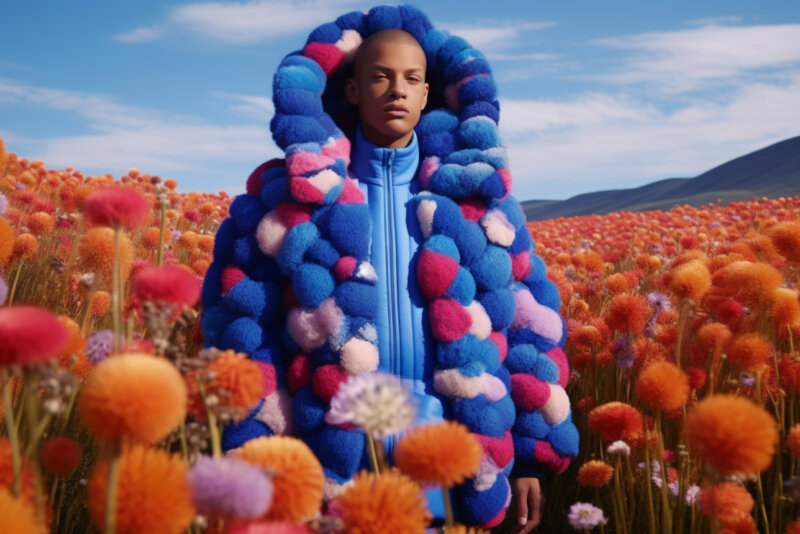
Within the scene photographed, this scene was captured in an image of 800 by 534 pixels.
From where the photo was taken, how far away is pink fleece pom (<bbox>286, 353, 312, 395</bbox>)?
186 cm

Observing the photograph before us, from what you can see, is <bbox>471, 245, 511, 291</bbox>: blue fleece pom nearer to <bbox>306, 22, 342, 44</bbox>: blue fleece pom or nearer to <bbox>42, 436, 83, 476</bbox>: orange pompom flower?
<bbox>306, 22, 342, 44</bbox>: blue fleece pom

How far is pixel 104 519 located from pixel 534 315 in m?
1.55

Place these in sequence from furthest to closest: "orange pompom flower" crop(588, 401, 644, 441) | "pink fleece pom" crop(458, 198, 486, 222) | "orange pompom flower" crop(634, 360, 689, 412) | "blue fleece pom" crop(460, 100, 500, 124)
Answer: "blue fleece pom" crop(460, 100, 500, 124) → "pink fleece pom" crop(458, 198, 486, 222) → "orange pompom flower" crop(588, 401, 644, 441) → "orange pompom flower" crop(634, 360, 689, 412)

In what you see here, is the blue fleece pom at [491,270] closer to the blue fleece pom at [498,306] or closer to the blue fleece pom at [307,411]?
the blue fleece pom at [498,306]

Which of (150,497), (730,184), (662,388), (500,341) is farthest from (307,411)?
(730,184)

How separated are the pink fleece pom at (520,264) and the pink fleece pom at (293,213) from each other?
640 mm

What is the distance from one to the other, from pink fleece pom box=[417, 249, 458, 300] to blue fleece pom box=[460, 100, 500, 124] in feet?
1.71

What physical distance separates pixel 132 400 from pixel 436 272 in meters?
1.24

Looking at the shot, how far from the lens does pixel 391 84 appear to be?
206cm

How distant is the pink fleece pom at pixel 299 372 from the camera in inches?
73.1

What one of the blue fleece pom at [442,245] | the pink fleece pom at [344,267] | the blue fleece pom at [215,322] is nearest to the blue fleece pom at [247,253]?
the blue fleece pom at [215,322]

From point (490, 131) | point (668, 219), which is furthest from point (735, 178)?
point (490, 131)

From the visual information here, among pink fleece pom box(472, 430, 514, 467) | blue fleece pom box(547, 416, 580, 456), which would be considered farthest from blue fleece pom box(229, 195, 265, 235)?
blue fleece pom box(547, 416, 580, 456)

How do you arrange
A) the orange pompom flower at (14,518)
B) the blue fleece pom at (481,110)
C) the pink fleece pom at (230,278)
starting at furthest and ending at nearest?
the blue fleece pom at (481,110) → the pink fleece pom at (230,278) → the orange pompom flower at (14,518)
